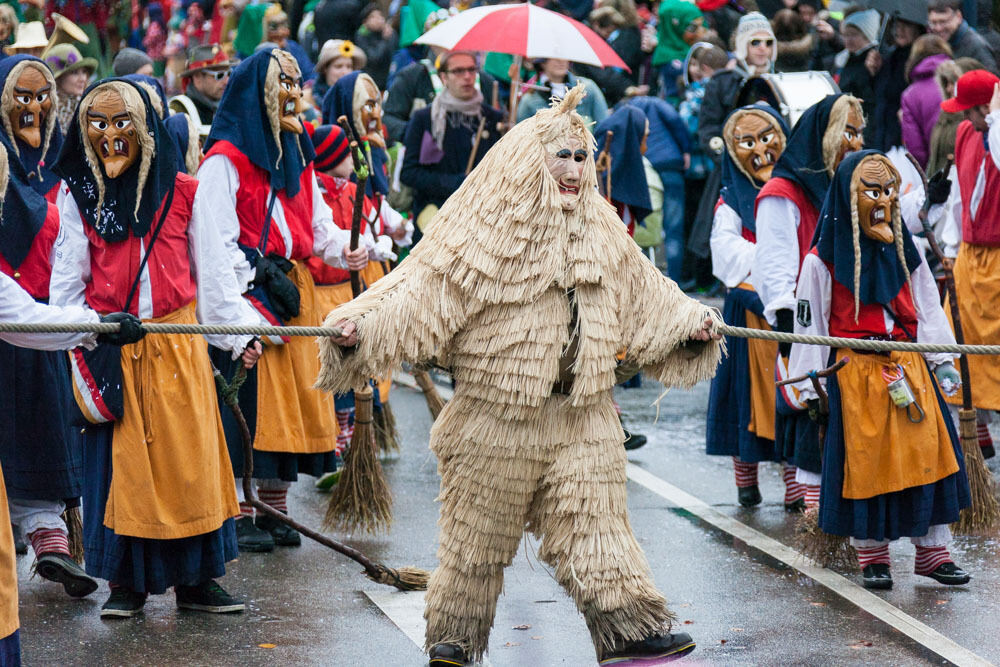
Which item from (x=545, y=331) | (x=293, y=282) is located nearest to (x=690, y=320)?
(x=545, y=331)

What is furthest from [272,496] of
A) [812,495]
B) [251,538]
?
[812,495]

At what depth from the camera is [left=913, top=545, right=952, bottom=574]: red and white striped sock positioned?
20.6 ft

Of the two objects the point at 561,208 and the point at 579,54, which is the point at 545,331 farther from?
the point at 579,54

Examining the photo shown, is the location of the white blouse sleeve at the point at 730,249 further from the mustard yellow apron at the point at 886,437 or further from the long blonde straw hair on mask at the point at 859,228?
the mustard yellow apron at the point at 886,437

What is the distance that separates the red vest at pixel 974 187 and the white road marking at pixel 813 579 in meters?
2.40

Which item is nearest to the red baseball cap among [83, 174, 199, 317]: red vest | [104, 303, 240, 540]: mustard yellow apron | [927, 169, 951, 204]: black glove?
[927, 169, 951, 204]: black glove

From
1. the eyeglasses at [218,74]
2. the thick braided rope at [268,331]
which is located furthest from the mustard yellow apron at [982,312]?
the eyeglasses at [218,74]

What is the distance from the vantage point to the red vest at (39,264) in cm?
632

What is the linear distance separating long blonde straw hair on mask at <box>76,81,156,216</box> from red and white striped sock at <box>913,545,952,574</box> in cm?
358

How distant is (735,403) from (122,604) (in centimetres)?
349

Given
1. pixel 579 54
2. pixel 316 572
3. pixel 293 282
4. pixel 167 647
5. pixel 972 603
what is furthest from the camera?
pixel 579 54

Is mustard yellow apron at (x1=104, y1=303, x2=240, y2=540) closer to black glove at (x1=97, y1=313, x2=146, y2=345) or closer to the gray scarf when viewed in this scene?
black glove at (x1=97, y1=313, x2=146, y2=345)

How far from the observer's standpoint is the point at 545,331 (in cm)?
497

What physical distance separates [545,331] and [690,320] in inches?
20.5
